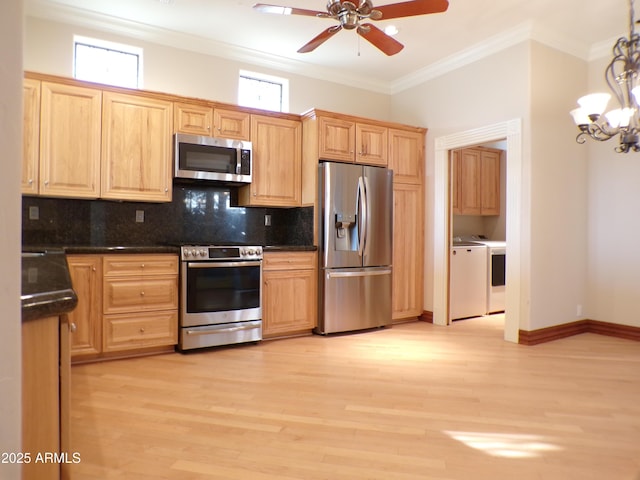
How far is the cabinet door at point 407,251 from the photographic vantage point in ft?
15.8

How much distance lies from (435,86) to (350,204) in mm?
1852

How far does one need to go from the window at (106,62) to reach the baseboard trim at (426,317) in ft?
12.7

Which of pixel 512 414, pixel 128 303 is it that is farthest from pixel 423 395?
pixel 128 303

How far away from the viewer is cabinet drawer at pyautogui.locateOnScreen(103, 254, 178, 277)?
132 inches

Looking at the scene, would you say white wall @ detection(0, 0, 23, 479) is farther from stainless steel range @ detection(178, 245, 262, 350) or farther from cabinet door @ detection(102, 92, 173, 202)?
cabinet door @ detection(102, 92, 173, 202)

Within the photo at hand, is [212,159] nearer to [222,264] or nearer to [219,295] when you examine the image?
[222,264]

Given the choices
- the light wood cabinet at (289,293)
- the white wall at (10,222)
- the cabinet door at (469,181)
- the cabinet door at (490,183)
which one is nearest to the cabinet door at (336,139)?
the light wood cabinet at (289,293)

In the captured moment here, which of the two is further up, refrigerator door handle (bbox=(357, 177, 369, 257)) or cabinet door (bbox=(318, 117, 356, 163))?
cabinet door (bbox=(318, 117, 356, 163))

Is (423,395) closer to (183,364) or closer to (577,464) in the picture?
(577,464)

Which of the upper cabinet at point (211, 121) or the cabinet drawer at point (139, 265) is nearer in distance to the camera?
the cabinet drawer at point (139, 265)

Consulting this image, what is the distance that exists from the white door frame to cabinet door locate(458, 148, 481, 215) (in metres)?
1.21

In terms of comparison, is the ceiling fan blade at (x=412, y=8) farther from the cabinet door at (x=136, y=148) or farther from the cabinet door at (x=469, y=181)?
the cabinet door at (x=469, y=181)

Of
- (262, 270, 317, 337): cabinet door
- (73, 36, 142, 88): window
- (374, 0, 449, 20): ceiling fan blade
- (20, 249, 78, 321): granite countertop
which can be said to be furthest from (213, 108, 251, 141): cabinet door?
(20, 249, 78, 321): granite countertop

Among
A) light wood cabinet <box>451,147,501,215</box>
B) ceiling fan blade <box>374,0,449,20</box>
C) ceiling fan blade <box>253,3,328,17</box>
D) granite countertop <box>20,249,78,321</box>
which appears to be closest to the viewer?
granite countertop <box>20,249,78,321</box>
